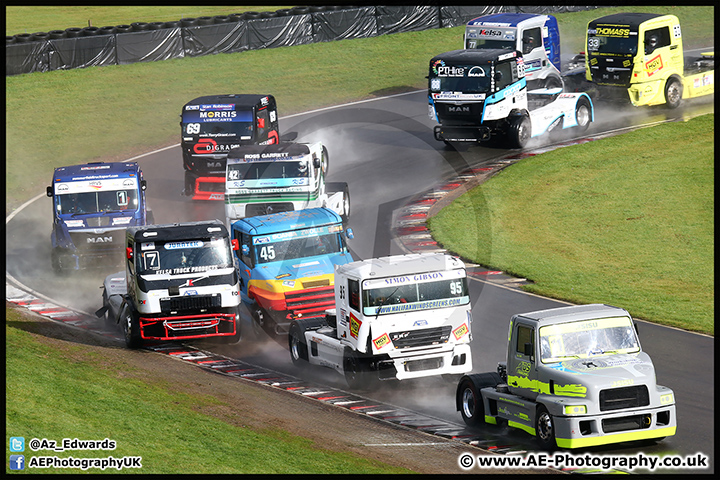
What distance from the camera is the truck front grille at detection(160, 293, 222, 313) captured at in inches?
782

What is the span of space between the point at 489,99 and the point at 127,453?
22445mm

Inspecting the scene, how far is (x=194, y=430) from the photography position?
47.5ft

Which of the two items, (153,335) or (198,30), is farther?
(198,30)

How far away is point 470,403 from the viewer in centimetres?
1569

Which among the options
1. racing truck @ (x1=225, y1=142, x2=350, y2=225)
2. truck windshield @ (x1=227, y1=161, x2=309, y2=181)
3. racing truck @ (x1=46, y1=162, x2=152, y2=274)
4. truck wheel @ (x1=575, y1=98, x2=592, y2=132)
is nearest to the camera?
racing truck @ (x1=46, y1=162, x2=152, y2=274)

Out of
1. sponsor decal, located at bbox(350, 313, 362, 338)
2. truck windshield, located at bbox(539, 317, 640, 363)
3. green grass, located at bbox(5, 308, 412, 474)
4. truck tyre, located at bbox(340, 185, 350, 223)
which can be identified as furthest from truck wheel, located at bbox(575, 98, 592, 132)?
green grass, located at bbox(5, 308, 412, 474)

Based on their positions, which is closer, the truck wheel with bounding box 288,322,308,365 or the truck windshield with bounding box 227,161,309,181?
the truck wheel with bounding box 288,322,308,365

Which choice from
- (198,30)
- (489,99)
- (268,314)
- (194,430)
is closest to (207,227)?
(268,314)

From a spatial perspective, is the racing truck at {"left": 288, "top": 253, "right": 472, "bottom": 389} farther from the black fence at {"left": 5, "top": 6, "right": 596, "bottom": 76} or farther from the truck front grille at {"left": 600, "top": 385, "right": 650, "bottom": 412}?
the black fence at {"left": 5, "top": 6, "right": 596, "bottom": 76}

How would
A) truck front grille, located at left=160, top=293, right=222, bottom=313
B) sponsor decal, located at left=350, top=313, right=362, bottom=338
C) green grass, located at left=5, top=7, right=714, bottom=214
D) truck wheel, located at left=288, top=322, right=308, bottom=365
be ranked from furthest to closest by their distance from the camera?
1. green grass, located at left=5, top=7, right=714, bottom=214
2. truck front grille, located at left=160, top=293, right=222, bottom=313
3. truck wheel, located at left=288, top=322, right=308, bottom=365
4. sponsor decal, located at left=350, top=313, right=362, bottom=338

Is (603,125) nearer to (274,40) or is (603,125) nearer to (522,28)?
(522,28)

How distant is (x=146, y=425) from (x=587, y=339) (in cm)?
691

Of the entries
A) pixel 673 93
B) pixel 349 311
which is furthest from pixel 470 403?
pixel 673 93

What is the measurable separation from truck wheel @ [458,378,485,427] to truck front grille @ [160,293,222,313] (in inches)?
249
